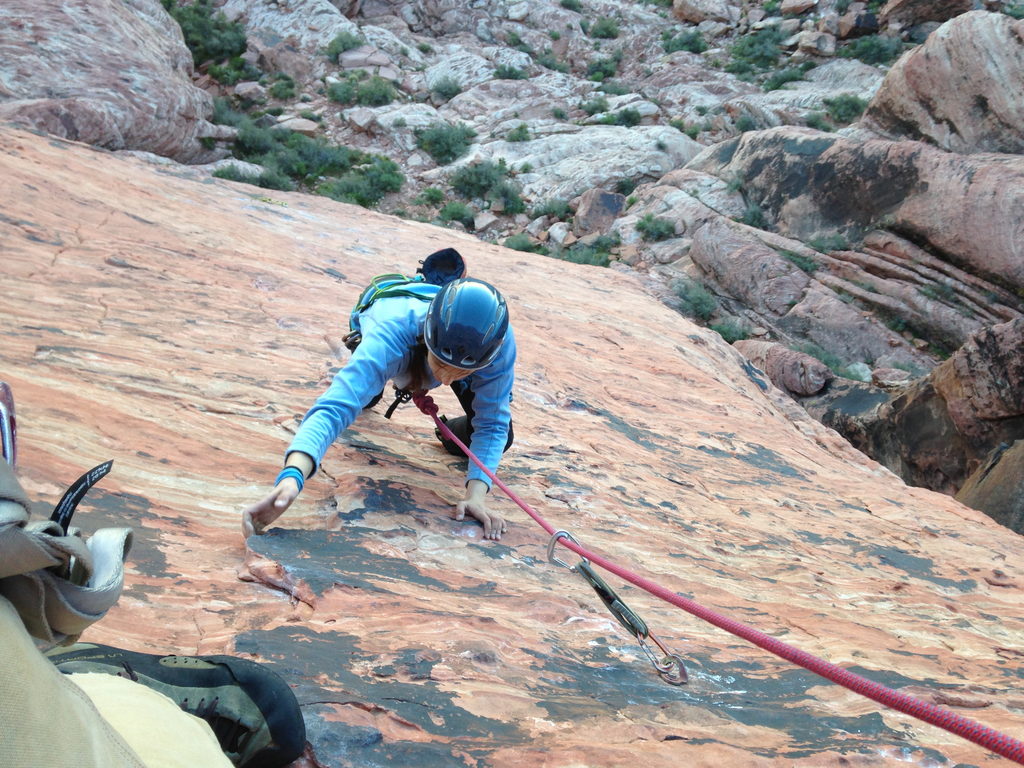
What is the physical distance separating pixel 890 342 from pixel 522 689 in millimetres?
14395

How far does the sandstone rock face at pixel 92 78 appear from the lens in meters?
8.62

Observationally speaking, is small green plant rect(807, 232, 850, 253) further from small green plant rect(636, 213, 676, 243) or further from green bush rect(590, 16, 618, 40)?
green bush rect(590, 16, 618, 40)

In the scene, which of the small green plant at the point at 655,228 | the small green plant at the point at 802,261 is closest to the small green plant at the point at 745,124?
the small green plant at the point at 655,228

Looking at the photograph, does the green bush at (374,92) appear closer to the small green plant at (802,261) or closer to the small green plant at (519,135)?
the small green plant at (519,135)

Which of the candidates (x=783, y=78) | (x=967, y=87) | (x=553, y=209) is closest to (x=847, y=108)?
(x=783, y=78)

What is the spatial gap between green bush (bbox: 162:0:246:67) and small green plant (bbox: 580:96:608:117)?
10882mm

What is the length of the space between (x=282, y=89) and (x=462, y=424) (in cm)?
2163

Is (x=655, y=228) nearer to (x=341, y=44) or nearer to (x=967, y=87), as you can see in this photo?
(x=967, y=87)

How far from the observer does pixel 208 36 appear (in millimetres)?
22750

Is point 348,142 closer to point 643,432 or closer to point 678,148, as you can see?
point 678,148

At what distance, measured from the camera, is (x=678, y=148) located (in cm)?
2028

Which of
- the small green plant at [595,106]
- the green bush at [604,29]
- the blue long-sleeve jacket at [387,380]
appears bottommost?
the blue long-sleeve jacket at [387,380]

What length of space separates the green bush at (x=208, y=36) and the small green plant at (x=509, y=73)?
8180 millimetres

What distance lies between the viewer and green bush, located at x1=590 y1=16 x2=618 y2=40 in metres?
30.3
